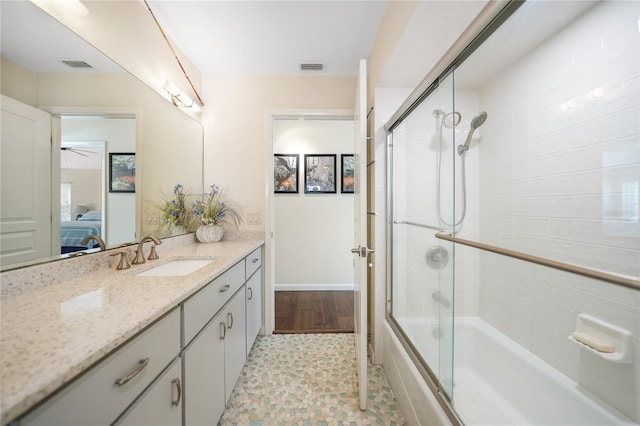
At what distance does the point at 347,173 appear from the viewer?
3.28 m

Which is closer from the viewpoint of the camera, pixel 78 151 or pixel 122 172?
pixel 78 151

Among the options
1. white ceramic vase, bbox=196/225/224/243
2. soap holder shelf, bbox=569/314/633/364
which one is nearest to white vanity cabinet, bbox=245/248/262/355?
white ceramic vase, bbox=196/225/224/243

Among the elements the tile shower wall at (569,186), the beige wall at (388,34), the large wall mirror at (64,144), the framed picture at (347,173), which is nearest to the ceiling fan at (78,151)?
the large wall mirror at (64,144)

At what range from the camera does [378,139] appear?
1.83 meters

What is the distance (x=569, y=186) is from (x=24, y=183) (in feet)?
8.13

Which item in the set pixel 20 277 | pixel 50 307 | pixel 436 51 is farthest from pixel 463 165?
pixel 20 277

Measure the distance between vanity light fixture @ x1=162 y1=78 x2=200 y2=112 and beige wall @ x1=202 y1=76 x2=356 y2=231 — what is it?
0.29 m

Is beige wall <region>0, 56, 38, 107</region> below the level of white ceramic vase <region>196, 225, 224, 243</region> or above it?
above

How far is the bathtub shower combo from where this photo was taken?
1.01 meters

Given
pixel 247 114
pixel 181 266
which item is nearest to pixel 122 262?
pixel 181 266

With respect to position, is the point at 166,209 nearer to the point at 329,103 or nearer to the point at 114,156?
the point at 114,156

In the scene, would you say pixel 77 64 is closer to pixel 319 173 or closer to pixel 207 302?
pixel 207 302

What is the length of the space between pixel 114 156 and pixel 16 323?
3.19 ft

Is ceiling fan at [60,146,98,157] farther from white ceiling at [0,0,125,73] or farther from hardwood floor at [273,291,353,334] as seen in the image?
hardwood floor at [273,291,353,334]
